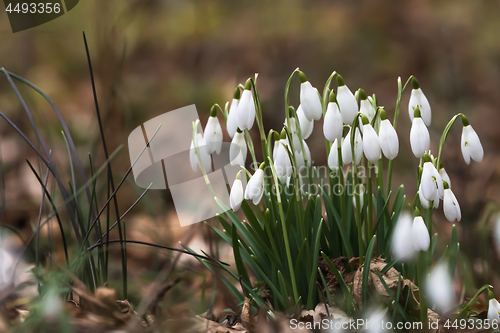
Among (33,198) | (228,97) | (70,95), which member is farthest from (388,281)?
(70,95)

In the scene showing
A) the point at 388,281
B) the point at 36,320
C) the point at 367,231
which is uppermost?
the point at 36,320

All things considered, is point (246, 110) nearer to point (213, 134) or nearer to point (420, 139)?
point (213, 134)

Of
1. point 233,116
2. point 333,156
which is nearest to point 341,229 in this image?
point 333,156

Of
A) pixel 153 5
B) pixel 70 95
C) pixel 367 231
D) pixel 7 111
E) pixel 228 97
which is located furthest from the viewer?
pixel 153 5

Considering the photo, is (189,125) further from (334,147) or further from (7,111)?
(7,111)

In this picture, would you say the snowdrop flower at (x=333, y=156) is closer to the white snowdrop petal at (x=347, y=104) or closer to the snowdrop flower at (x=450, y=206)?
the white snowdrop petal at (x=347, y=104)

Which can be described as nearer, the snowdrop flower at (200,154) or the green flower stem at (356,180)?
the green flower stem at (356,180)

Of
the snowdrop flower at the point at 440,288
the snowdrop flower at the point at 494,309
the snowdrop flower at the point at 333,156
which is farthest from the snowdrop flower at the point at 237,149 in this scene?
the snowdrop flower at the point at 494,309
